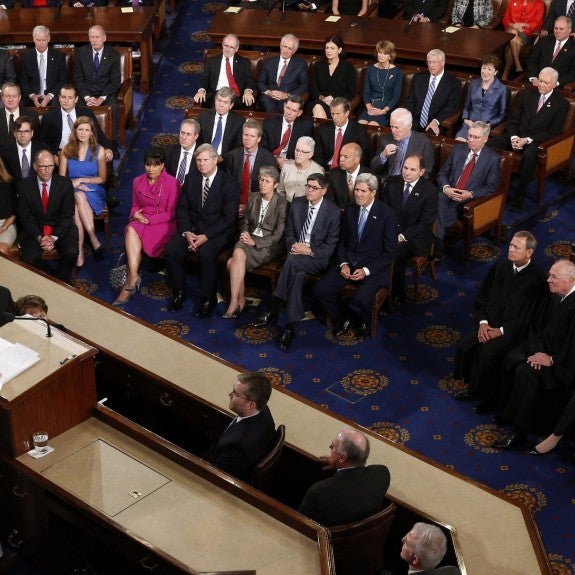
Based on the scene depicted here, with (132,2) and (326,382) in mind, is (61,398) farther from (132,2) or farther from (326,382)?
(132,2)

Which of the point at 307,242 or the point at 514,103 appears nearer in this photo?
the point at 307,242

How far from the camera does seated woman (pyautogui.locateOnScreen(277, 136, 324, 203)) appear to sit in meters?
7.54

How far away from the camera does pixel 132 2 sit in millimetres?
11031

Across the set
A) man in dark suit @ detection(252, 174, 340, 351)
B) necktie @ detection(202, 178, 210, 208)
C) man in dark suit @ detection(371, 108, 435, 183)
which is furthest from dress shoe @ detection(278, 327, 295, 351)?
man in dark suit @ detection(371, 108, 435, 183)

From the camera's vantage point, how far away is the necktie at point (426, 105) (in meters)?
8.92

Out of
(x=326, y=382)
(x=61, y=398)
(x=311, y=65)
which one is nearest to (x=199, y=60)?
(x=311, y=65)

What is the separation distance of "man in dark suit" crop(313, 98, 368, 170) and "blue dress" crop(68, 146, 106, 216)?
1774mm

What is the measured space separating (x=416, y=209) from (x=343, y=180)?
586mm

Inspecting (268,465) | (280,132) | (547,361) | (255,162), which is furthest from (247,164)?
(268,465)

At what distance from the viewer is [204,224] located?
749cm

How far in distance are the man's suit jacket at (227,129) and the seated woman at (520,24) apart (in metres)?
3.16

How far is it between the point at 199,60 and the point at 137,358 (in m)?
6.56

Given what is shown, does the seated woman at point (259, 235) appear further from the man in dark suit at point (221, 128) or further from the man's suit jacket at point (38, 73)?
the man's suit jacket at point (38, 73)

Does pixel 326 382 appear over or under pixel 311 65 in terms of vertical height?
under
